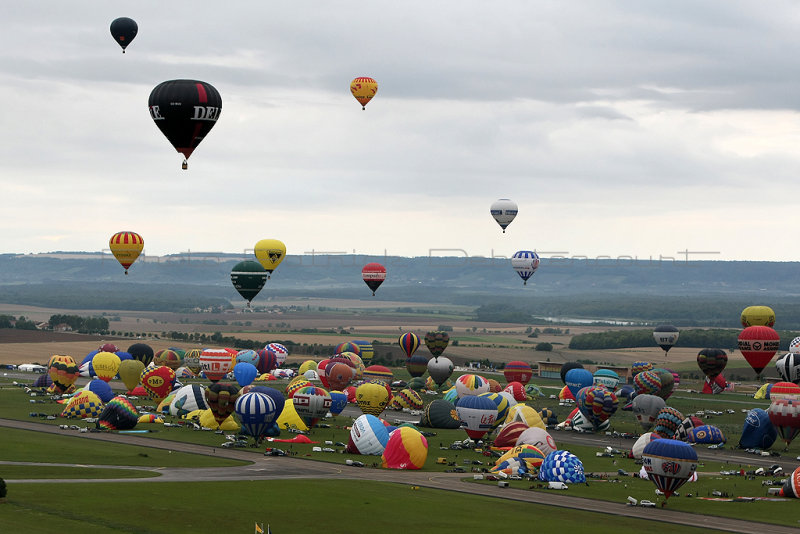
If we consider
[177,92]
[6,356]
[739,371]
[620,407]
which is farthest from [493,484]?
[6,356]

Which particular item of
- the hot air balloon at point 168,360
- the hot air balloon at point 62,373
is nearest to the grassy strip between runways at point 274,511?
the hot air balloon at point 62,373

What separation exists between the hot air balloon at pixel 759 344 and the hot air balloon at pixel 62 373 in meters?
62.3

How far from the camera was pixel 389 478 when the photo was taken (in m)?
66.0

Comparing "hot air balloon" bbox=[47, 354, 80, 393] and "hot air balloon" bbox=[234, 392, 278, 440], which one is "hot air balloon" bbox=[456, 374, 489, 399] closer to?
"hot air balloon" bbox=[234, 392, 278, 440]

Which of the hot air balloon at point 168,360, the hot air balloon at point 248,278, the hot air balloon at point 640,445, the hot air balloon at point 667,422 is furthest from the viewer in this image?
the hot air balloon at point 168,360

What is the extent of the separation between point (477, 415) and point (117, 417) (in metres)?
26.4

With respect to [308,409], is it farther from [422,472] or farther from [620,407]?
[620,407]

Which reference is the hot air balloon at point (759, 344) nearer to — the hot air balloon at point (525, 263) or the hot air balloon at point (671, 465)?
the hot air balloon at point (525, 263)

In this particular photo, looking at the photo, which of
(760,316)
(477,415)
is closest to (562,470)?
(477,415)

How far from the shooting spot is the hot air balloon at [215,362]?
108 m

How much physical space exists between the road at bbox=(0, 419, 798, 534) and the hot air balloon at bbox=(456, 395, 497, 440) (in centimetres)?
1207

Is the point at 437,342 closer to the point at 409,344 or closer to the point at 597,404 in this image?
the point at 409,344

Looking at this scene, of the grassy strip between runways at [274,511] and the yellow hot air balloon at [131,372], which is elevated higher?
the yellow hot air balloon at [131,372]

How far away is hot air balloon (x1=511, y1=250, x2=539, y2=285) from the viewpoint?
13850 cm
